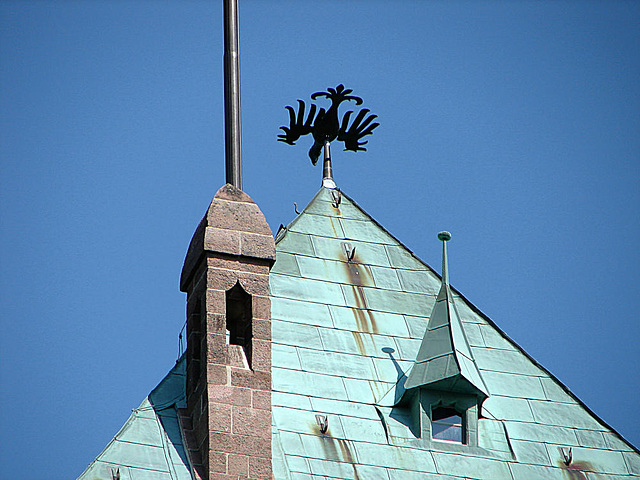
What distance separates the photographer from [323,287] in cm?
3819

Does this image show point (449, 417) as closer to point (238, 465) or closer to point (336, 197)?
point (238, 465)

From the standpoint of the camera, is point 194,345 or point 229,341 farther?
point 229,341

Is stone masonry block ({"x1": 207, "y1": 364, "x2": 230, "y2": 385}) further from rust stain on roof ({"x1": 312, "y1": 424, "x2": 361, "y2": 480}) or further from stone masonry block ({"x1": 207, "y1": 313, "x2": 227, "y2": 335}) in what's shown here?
rust stain on roof ({"x1": 312, "y1": 424, "x2": 361, "y2": 480})

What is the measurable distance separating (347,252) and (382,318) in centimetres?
187

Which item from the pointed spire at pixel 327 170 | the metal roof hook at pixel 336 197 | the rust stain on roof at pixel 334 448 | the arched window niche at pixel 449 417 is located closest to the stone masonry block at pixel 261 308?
the rust stain on roof at pixel 334 448

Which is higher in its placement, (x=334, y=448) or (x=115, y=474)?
(x=334, y=448)

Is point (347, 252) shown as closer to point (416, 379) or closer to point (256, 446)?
point (416, 379)

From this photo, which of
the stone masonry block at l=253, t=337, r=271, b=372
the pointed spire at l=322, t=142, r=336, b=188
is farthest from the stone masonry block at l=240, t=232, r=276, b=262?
the pointed spire at l=322, t=142, r=336, b=188

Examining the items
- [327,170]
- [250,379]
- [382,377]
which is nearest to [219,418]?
[250,379]

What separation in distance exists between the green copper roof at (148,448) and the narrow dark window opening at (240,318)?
1.39m

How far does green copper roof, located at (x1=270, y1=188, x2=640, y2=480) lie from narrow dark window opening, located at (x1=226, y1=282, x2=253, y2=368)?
1.04 metres

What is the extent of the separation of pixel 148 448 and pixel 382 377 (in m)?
5.03

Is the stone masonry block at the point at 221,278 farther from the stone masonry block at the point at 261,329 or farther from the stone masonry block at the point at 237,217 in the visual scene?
the stone masonry block at the point at 237,217

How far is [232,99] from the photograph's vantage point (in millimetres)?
38094
